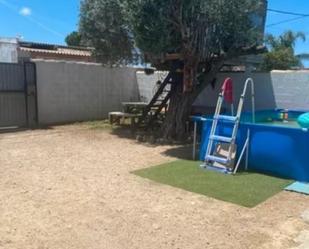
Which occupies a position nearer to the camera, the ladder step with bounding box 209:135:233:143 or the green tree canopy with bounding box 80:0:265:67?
the ladder step with bounding box 209:135:233:143

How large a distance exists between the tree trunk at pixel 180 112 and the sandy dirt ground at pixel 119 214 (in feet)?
8.56

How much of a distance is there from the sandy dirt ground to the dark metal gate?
4214mm

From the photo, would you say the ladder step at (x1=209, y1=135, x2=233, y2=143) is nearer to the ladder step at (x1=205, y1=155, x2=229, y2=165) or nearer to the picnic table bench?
the ladder step at (x1=205, y1=155, x2=229, y2=165)

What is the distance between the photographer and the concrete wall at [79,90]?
11.6 m

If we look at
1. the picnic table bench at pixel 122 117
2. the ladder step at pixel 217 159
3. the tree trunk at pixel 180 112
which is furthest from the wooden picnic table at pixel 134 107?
the ladder step at pixel 217 159

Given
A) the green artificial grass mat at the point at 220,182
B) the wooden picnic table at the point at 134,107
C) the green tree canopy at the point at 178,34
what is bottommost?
the green artificial grass mat at the point at 220,182

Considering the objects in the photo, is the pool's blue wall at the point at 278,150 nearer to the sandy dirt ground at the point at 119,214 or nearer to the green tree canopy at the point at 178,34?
the sandy dirt ground at the point at 119,214

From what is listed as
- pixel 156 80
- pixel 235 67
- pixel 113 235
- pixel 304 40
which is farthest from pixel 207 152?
pixel 304 40

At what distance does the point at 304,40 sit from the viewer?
99.4ft

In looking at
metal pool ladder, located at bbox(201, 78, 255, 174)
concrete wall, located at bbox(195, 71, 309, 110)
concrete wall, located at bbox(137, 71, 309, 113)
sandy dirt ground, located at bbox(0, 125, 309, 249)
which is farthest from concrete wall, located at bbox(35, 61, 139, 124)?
metal pool ladder, located at bbox(201, 78, 255, 174)

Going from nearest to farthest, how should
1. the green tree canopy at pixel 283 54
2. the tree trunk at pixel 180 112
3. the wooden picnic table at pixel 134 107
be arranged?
the tree trunk at pixel 180 112
the wooden picnic table at pixel 134 107
the green tree canopy at pixel 283 54

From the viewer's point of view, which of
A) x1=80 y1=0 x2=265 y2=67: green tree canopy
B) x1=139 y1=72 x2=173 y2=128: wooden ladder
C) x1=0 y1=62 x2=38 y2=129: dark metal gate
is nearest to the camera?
x1=80 y1=0 x2=265 y2=67: green tree canopy

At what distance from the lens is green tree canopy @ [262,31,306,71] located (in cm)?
2234

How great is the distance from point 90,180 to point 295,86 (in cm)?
715
